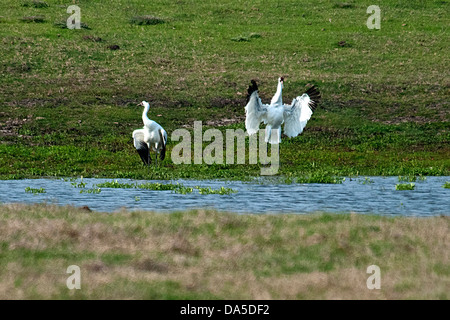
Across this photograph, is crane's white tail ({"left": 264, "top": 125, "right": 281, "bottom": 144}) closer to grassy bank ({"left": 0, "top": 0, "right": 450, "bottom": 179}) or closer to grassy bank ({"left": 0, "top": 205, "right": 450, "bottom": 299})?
grassy bank ({"left": 0, "top": 0, "right": 450, "bottom": 179})

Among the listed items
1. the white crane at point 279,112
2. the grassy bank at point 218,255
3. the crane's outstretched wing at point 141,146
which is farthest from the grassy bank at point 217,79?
the grassy bank at point 218,255

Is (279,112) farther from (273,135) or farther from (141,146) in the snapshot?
(141,146)

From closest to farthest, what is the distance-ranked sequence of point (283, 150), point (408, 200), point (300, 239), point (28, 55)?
point (300, 239) < point (408, 200) < point (283, 150) < point (28, 55)

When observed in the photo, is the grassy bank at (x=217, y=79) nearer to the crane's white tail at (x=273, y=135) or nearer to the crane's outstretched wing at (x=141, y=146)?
the crane's outstretched wing at (x=141, y=146)

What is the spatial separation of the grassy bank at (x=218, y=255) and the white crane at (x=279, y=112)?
886 centimetres

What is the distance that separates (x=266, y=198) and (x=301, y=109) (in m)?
5.76

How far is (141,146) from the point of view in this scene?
22.8 metres

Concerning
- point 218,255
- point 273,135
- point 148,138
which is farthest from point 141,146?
point 218,255

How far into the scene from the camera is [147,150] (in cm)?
2275

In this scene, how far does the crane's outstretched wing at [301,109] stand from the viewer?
73.2 ft

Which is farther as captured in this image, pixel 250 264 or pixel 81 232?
pixel 81 232
